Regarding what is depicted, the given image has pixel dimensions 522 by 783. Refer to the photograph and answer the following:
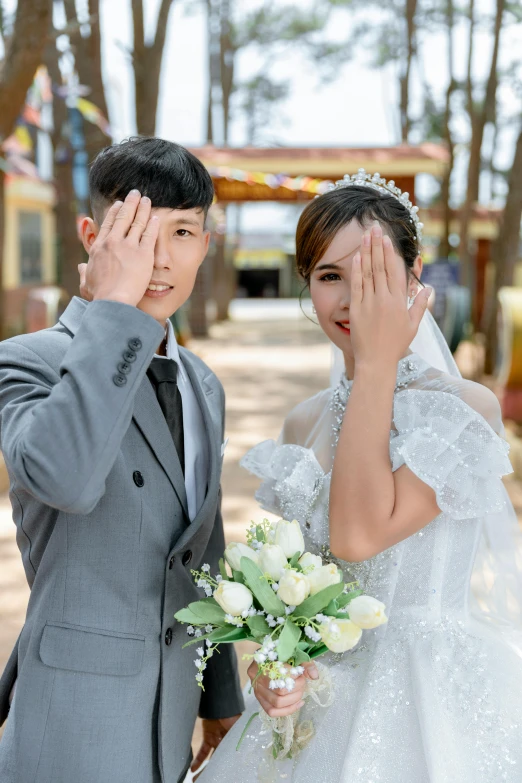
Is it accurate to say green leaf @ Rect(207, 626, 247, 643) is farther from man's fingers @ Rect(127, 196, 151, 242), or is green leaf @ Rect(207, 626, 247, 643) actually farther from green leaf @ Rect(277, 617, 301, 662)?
man's fingers @ Rect(127, 196, 151, 242)

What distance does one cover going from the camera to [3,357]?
5.17 feet

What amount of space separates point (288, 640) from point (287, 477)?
27.5 inches

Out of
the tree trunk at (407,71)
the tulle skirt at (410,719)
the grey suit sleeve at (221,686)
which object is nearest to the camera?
the tulle skirt at (410,719)

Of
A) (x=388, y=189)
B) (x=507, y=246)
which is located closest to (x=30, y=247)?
(x=507, y=246)

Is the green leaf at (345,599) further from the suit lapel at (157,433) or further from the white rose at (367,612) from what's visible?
the suit lapel at (157,433)

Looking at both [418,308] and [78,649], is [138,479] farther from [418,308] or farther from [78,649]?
[418,308]

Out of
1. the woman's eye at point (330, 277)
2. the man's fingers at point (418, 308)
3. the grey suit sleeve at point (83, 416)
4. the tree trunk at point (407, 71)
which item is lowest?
the grey suit sleeve at point (83, 416)

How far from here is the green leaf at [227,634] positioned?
1579 mm

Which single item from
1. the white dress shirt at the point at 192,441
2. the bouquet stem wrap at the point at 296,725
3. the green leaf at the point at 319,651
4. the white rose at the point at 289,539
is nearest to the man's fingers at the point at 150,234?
the white dress shirt at the point at 192,441

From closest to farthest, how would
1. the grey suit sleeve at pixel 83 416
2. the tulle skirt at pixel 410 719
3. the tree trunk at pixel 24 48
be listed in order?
the grey suit sleeve at pixel 83 416
the tulle skirt at pixel 410 719
the tree trunk at pixel 24 48

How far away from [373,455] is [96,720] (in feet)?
2.46

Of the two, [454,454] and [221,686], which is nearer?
[454,454]

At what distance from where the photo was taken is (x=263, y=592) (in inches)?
62.7

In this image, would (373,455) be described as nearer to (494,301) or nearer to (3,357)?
(3,357)
